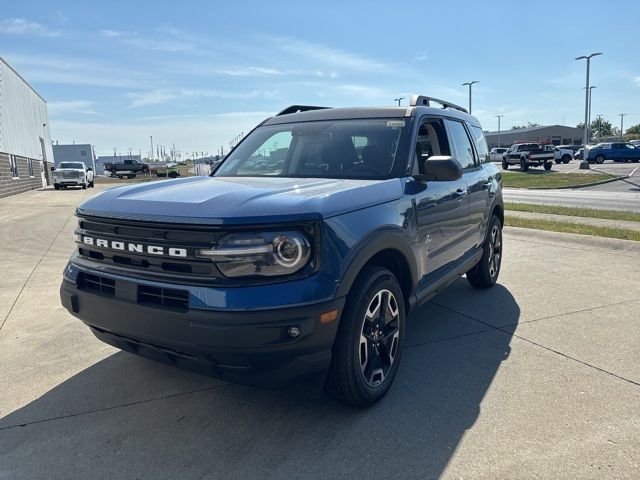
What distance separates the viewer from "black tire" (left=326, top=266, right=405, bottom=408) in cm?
280

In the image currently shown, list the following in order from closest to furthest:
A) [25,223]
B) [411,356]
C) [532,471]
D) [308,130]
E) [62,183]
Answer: [532,471] < [411,356] < [308,130] < [25,223] < [62,183]

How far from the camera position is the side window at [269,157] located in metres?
4.17

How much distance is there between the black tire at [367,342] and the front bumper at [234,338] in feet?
0.50

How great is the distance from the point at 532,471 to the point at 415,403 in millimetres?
832

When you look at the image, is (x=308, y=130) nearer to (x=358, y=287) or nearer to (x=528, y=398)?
(x=358, y=287)

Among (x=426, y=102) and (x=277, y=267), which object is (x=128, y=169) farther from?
(x=277, y=267)

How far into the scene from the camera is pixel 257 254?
8.23ft

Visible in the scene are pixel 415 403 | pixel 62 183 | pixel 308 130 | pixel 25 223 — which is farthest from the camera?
pixel 62 183

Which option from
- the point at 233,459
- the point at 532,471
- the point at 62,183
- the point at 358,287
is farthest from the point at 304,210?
the point at 62,183

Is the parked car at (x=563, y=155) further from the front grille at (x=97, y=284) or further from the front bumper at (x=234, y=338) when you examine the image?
the front grille at (x=97, y=284)

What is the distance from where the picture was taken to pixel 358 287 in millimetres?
2875

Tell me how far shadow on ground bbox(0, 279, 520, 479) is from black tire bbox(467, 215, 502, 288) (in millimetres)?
1893

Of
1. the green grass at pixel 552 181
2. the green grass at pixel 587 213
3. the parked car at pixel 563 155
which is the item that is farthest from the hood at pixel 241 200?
the parked car at pixel 563 155

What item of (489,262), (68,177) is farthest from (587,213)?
(68,177)
